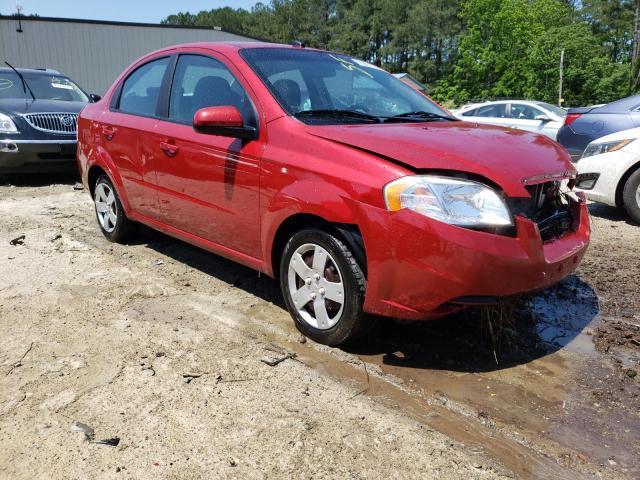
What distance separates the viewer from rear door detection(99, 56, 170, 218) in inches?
174

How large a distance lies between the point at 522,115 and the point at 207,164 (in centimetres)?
1116

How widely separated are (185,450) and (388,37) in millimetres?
82250

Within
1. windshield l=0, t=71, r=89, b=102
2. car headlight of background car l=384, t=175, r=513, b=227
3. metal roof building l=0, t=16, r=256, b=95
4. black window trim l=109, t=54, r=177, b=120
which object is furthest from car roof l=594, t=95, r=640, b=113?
metal roof building l=0, t=16, r=256, b=95

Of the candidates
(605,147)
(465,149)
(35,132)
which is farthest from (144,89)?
(605,147)

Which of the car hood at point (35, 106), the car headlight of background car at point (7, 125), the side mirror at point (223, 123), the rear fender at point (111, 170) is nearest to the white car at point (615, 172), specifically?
the side mirror at point (223, 123)

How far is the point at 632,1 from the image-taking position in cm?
5762

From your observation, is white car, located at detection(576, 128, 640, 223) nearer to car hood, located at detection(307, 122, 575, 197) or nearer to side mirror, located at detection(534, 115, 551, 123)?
car hood, located at detection(307, 122, 575, 197)

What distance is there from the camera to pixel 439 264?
2.67 metres

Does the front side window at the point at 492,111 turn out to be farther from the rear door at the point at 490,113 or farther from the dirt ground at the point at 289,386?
the dirt ground at the point at 289,386

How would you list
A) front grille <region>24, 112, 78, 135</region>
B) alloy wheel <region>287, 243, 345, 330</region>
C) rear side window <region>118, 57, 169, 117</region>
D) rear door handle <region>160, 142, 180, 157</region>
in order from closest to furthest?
alloy wheel <region>287, 243, 345, 330</region>, rear door handle <region>160, 142, 180, 157</region>, rear side window <region>118, 57, 169, 117</region>, front grille <region>24, 112, 78, 135</region>

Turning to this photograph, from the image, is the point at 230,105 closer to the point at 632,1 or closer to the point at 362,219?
the point at 362,219

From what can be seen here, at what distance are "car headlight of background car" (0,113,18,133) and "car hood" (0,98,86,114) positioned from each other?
159 mm

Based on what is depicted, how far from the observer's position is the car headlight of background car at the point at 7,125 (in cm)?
823

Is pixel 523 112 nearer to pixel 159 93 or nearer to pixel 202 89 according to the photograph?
pixel 159 93
